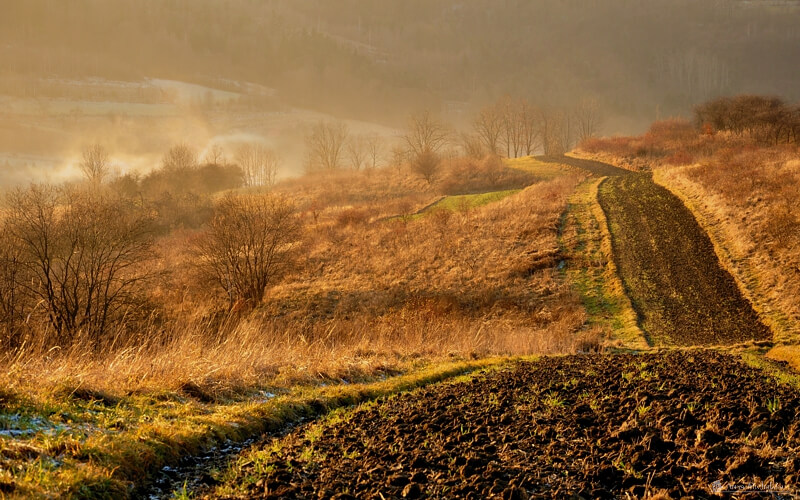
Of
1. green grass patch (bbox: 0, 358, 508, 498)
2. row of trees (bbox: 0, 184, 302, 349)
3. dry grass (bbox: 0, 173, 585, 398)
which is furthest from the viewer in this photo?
row of trees (bbox: 0, 184, 302, 349)

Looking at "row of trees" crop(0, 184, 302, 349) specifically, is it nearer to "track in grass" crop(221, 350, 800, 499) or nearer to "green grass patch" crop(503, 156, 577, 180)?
"track in grass" crop(221, 350, 800, 499)

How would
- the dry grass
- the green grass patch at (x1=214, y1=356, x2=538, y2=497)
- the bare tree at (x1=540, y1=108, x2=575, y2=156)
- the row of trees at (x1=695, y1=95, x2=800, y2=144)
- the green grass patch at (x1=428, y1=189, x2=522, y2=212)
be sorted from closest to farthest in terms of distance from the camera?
the green grass patch at (x1=214, y1=356, x2=538, y2=497) < the dry grass < the green grass patch at (x1=428, y1=189, x2=522, y2=212) < the row of trees at (x1=695, y1=95, x2=800, y2=144) < the bare tree at (x1=540, y1=108, x2=575, y2=156)

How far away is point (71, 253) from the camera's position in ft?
72.5

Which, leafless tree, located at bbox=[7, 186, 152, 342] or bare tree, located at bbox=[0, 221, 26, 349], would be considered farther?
leafless tree, located at bbox=[7, 186, 152, 342]

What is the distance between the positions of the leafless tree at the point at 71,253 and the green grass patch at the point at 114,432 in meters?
16.1

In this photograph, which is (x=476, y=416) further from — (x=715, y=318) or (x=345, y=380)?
(x=715, y=318)

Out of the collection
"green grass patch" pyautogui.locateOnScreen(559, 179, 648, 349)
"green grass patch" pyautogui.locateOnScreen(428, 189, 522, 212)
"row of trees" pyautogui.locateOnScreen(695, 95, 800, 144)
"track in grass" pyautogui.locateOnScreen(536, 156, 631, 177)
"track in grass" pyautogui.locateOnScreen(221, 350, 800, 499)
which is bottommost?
"green grass patch" pyautogui.locateOnScreen(559, 179, 648, 349)

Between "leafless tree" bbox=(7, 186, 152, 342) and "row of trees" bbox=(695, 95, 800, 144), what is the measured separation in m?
62.5

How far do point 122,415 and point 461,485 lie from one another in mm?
4368

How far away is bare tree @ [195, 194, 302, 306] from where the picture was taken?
33719 mm

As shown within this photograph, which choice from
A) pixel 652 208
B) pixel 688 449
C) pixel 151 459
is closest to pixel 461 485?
pixel 688 449

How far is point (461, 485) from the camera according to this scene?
459 cm

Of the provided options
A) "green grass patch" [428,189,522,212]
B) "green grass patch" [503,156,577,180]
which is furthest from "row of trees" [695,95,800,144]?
"green grass patch" [428,189,522,212]

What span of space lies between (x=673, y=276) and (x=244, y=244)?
25.3 metres
